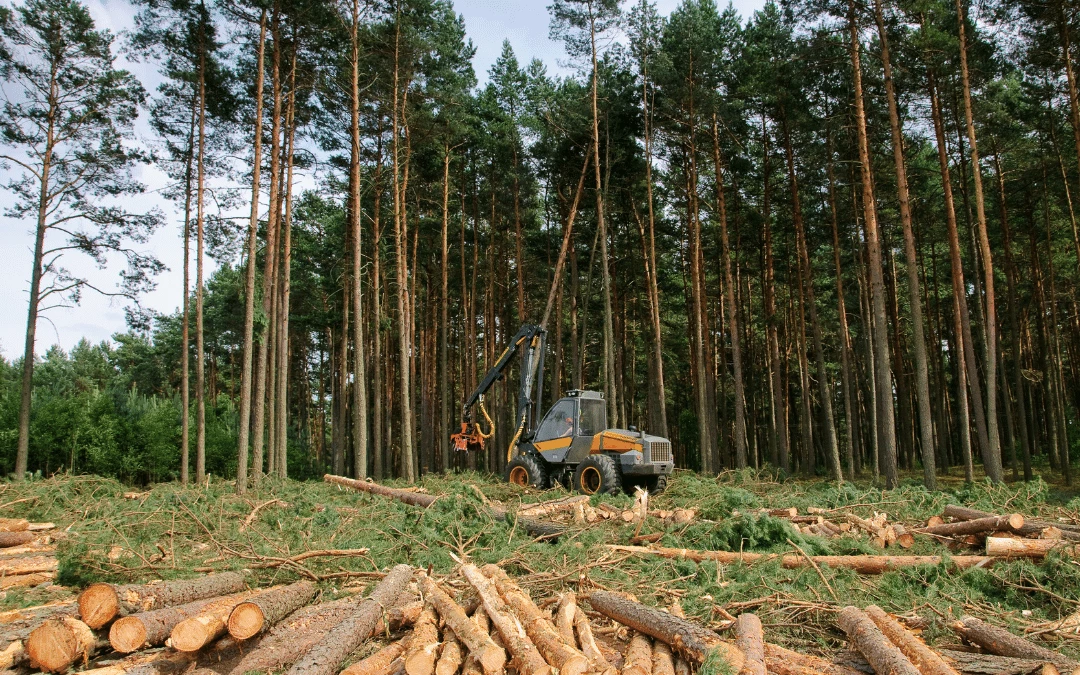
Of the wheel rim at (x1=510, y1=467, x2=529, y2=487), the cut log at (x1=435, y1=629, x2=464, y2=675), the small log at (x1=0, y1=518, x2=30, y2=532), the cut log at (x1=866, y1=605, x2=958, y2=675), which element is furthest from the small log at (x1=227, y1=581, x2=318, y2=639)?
the wheel rim at (x1=510, y1=467, x2=529, y2=487)

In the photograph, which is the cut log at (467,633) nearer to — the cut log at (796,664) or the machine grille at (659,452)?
the cut log at (796,664)

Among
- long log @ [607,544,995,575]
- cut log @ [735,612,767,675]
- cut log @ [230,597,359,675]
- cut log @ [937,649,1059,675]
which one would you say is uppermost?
cut log @ [230,597,359,675]

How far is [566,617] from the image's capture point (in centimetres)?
500

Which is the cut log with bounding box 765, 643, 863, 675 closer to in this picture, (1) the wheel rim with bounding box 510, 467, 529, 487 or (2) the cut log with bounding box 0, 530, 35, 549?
(2) the cut log with bounding box 0, 530, 35, 549

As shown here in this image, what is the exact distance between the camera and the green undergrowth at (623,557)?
19.6 feet

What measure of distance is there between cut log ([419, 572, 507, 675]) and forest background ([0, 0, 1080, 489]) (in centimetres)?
1071

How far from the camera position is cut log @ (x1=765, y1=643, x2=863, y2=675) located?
15.0 ft

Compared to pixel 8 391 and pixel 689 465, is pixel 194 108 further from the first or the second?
pixel 689 465

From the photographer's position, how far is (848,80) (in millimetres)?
16688

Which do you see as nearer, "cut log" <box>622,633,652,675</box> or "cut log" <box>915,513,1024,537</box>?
"cut log" <box>622,633,652,675</box>

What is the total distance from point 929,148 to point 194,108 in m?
23.8

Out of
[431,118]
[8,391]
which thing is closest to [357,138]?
[431,118]

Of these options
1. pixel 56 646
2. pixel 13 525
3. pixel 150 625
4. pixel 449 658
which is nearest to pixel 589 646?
pixel 449 658

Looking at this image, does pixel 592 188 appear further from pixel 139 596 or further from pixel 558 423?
pixel 139 596
